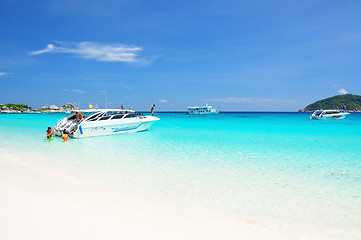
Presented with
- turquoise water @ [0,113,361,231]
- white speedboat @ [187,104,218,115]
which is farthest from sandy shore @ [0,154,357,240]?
white speedboat @ [187,104,218,115]

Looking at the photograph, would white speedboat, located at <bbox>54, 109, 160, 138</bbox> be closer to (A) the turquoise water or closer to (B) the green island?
(A) the turquoise water

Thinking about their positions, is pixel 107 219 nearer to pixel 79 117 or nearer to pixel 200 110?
pixel 79 117

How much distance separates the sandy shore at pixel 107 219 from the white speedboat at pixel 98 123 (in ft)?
46.5

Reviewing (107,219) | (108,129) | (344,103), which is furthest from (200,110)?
(107,219)

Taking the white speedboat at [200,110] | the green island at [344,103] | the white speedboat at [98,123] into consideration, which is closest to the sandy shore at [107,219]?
the white speedboat at [98,123]

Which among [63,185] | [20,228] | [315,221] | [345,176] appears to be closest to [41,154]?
[63,185]

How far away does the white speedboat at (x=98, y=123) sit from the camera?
20.5 metres

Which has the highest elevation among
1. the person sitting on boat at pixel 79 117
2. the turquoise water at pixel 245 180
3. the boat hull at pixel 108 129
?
the person sitting on boat at pixel 79 117

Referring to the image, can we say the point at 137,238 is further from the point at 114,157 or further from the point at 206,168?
the point at 114,157

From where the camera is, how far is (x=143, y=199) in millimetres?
6277

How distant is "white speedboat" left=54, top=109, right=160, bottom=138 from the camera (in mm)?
20484

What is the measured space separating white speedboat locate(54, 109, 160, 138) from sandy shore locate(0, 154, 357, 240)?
14.2 meters

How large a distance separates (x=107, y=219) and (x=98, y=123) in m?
17.4

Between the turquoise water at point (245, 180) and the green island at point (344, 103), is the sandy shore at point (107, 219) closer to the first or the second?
the turquoise water at point (245, 180)
